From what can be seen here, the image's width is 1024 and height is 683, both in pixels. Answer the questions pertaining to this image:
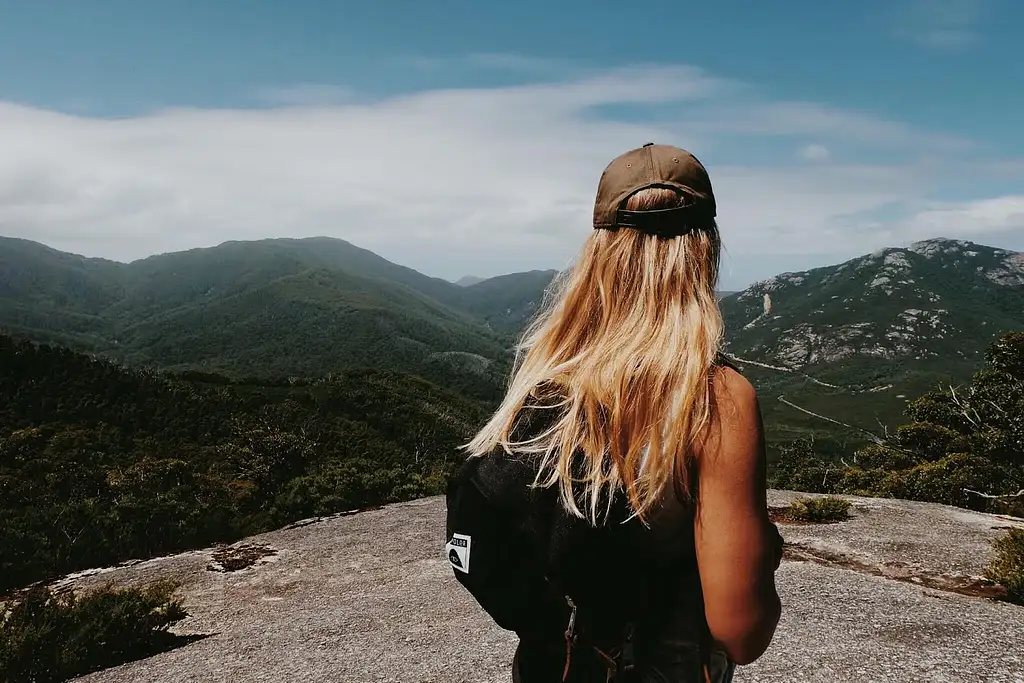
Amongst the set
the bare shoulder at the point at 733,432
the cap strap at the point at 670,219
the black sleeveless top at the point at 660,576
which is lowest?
the black sleeveless top at the point at 660,576

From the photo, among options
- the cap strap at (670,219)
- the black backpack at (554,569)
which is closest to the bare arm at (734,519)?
the black backpack at (554,569)

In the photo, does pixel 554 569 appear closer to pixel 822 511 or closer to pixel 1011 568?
pixel 1011 568

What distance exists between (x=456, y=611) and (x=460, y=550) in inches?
330

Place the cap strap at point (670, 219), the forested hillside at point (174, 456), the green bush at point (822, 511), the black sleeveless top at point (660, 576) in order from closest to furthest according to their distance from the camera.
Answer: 1. the black sleeveless top at point (660, 576)
2. the cap strap at point (670, 219)
3. the green bush at point (822, 511)
4. the forested hillside at point (174, 456)

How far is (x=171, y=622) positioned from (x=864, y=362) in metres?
198

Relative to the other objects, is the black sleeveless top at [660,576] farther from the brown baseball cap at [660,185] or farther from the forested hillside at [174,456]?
the forested hillside at [174,456]

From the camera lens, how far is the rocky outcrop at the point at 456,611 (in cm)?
679

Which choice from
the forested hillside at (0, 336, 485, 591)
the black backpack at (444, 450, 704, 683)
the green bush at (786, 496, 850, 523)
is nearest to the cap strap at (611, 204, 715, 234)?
the black backpack at (444, 450, 704, 683)

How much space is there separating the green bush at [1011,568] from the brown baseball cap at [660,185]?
32.9 feet

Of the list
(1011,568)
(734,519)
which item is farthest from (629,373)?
(1011,568)

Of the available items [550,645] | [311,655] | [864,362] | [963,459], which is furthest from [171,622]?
[864,362]

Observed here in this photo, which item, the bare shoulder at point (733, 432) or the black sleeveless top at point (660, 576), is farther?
the black sleeveless top at point (660, 576)

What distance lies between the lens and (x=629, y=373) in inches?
58.4

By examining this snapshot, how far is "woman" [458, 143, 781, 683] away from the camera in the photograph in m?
1.37
